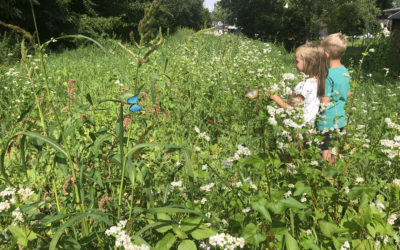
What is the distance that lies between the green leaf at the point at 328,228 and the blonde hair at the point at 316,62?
6.69 feet

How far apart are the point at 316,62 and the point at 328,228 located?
2.15 m

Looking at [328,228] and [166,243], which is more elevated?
[166,243]

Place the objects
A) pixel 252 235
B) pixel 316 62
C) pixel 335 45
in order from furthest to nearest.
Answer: pixel 335 45, pixel 316 62, pixel 252 235

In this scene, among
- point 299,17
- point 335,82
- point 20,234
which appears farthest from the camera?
point 299,17

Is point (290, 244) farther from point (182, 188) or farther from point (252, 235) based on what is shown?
point (182, 188)

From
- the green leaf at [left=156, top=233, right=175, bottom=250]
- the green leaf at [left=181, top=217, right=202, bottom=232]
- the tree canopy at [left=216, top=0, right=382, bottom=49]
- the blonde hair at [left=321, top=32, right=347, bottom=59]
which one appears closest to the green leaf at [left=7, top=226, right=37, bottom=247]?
the green leaf at [left=156, top=233, right=175, bottom=250]

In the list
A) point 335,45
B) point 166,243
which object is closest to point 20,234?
point 166,243

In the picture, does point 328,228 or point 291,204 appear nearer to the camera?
point 291,204

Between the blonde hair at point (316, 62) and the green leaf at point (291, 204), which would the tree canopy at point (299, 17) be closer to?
the blonde hair at point (316, 62)

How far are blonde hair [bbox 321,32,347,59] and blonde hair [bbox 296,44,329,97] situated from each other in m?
0.30

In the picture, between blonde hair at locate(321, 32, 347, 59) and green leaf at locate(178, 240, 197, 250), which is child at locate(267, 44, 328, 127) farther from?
green leaf at locate(178, 240, 197, 250)

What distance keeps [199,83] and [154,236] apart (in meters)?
3.15

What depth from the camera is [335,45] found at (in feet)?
11.3

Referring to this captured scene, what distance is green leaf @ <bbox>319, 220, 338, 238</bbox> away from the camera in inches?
59.6
